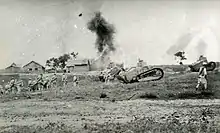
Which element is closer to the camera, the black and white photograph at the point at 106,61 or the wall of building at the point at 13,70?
the black and white photograph at the point at 106,61

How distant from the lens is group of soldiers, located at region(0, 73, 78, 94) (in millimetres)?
3217

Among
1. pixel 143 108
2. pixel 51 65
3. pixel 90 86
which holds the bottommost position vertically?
pixel 143 108

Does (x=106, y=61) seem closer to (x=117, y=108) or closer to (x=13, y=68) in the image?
(x=117, y=108)

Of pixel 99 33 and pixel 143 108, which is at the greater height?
pixel 99 33

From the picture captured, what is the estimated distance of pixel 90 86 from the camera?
3.21 metres

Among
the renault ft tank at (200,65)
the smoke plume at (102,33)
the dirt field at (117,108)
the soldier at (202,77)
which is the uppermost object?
the smoke plume at (102,33)

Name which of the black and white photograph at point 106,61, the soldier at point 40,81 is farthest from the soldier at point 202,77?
the soldier at point 40,81

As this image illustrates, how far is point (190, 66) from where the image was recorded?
3.20 meters

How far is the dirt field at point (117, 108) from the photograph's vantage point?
305 centimetres

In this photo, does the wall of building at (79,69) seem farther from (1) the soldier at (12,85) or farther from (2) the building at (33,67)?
(1) the soldier at (12,85)

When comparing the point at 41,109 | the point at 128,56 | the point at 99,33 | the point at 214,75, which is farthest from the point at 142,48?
the point at 41,109

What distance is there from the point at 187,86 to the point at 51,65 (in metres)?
1.20

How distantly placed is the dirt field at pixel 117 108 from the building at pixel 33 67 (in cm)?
20

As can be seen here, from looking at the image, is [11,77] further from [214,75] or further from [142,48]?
[214,75]
